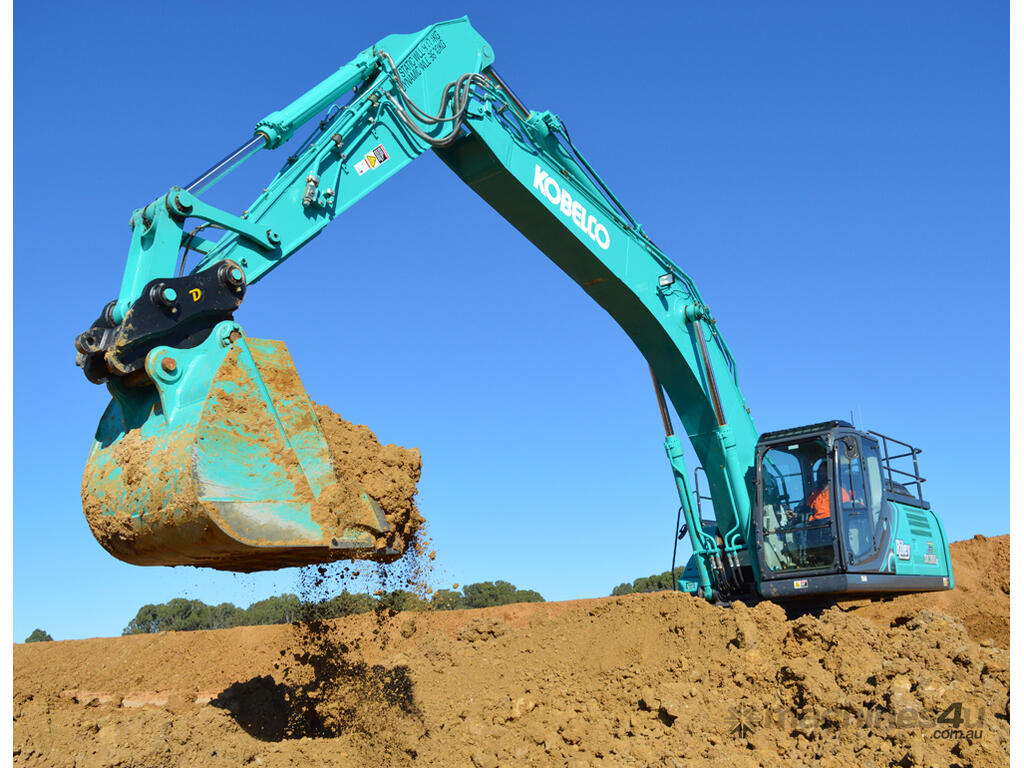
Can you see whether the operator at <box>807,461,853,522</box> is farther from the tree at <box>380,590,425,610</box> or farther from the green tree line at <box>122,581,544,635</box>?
the green tree line at <box>122,581,544,635</box>

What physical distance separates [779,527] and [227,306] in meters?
5.44

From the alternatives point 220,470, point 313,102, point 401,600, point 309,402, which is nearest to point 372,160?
point 313,102

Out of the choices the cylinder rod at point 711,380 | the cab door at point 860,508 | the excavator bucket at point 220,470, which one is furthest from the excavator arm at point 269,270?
the cab door at point 860,508

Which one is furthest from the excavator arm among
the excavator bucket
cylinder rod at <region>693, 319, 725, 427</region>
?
cylinder rod at <region>693, 319, 725, 427</region>

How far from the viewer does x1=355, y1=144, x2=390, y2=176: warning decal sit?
586 centimetres

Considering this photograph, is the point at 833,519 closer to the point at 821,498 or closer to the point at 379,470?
the point at 821,498

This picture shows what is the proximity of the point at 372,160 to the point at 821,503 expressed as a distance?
4.94 m

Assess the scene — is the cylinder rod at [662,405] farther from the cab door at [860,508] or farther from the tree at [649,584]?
the tree at [649,584]

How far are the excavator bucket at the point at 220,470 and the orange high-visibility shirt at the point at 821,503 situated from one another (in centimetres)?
456

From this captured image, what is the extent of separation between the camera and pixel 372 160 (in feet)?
19.5

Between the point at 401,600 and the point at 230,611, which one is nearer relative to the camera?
the point at 401,600

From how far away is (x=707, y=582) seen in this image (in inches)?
331

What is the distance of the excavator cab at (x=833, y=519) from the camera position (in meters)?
7.48

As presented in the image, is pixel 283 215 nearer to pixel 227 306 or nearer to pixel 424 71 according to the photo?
pixel 227 306
